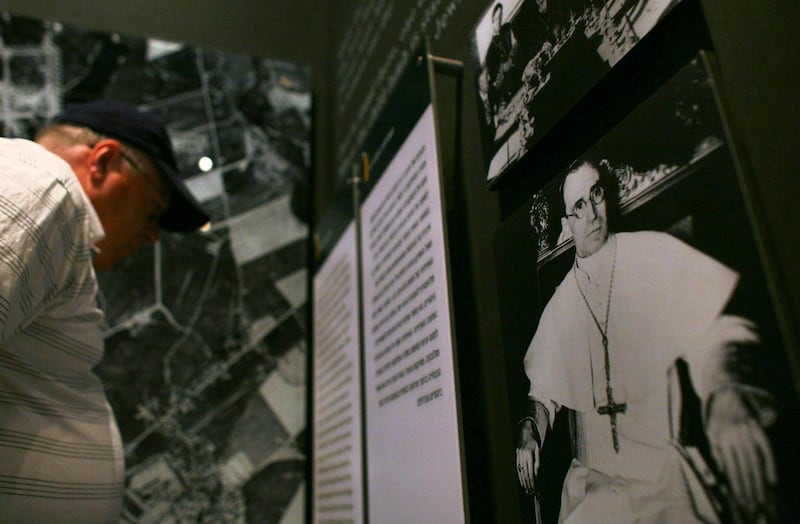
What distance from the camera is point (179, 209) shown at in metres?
1.53

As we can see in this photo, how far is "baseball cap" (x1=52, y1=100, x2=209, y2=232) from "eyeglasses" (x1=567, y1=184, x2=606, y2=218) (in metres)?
1.02

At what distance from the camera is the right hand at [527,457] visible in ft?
2.40

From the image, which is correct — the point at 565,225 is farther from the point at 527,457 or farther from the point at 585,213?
the point at 527,457

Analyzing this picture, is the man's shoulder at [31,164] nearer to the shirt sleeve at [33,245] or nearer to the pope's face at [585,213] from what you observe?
the shirt sleeve at [33,245]

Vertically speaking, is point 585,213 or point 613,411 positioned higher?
point 585,213

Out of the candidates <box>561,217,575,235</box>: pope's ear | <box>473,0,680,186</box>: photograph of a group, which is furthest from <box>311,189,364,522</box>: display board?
<box>561,217,575,235</box>: pope's ear

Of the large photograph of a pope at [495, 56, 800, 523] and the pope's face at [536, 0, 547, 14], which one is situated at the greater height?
the pope's face at [536, 0, 547, 14]

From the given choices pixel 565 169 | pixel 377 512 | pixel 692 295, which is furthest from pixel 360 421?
pixel 692 295

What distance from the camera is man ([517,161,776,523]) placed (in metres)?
0.48

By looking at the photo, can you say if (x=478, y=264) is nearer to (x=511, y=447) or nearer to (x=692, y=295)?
(x=511, y=447)

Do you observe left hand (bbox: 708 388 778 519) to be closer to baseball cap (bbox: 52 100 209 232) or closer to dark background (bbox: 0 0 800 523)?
dark background (bbox: 0 0 800 523)

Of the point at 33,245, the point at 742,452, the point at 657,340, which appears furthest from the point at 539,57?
the point at 33,245

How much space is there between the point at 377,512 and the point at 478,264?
1.73 feet

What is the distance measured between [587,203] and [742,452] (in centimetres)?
29
